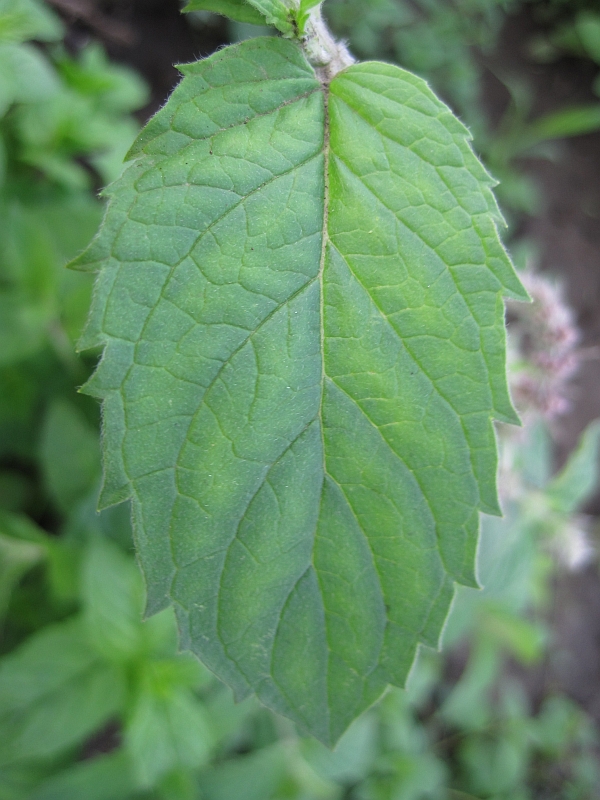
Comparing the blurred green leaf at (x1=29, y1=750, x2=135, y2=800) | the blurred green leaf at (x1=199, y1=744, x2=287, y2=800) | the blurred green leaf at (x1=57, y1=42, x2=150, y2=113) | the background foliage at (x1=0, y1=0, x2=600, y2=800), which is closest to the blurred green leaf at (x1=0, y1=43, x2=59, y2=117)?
the background foliage at (x1=0, y1=0, x2=600, y2=800)

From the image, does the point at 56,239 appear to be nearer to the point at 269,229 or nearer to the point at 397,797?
the point at 269,229

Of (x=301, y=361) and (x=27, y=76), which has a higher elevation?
(x=27, y=76)

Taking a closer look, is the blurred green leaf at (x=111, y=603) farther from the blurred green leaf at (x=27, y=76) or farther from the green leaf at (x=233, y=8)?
the green leaf at (x=233, y=8)

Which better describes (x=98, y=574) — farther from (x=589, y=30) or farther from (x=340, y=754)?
(x=589, y=30)

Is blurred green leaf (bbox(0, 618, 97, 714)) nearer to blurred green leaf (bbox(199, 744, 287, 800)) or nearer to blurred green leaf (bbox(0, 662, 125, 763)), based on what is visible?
blurred green leaf (bbox(0, 662, 125, 763))

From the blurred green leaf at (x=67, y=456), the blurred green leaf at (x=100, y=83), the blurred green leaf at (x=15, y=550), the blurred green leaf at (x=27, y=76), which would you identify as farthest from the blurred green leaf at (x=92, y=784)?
the blurred green leaf at (x=100, y=83)

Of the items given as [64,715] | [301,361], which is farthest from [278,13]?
[64,715]

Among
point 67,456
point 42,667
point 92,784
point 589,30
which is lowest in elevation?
point 92,784
